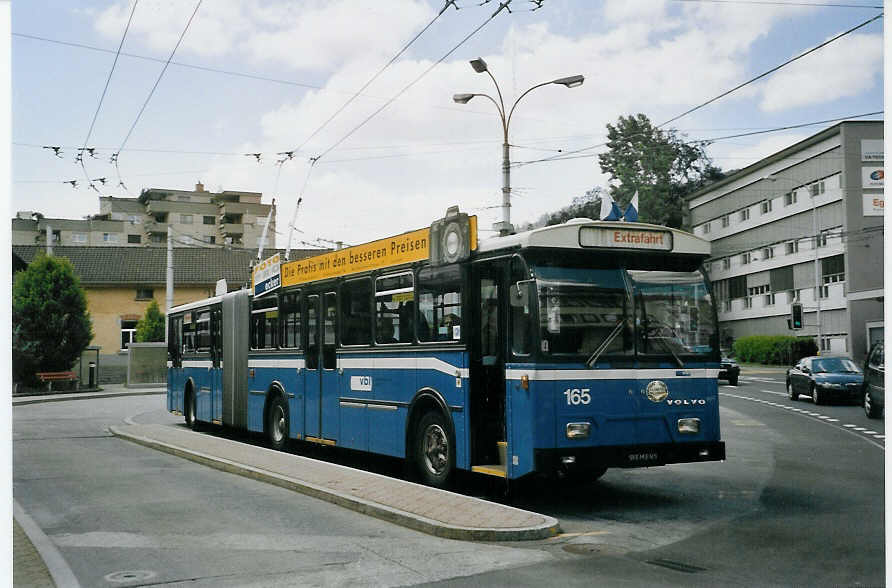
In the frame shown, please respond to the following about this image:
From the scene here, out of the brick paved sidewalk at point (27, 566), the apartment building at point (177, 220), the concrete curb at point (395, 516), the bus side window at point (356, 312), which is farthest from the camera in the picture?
the apartment building at point (177, 220)

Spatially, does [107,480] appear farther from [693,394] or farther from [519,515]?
[693,394]

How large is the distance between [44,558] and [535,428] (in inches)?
178

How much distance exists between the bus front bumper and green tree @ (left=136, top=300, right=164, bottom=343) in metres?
45.7

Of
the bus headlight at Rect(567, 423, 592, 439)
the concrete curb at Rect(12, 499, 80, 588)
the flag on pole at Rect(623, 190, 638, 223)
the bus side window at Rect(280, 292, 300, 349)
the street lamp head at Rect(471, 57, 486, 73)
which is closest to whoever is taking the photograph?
the concrete curb at Rect(12, 499, 80, 588)

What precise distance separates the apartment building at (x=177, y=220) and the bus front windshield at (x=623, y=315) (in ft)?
245

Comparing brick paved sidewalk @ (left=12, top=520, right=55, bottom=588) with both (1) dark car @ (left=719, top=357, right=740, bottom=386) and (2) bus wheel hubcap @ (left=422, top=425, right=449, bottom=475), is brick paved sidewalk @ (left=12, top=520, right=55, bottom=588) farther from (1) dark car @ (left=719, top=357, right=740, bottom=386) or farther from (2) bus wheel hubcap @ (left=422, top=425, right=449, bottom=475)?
(1) dark car @ (left=719, top=357, right=740, bottom=386)

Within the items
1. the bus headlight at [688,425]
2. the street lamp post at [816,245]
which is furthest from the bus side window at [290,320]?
the street lamp post at [816,245]

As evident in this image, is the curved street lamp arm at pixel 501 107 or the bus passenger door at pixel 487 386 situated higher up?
the curved street lamp arm at pixel 501 107

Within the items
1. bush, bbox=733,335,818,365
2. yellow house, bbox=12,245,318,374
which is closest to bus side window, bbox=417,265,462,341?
bush, bbox=733,335,818,365

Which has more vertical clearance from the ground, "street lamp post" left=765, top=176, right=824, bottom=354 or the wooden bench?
"street lamp post" left=765, top=176, right=824, bottom=354

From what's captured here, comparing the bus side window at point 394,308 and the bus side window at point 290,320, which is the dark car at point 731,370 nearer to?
the bus side window at point 290,320

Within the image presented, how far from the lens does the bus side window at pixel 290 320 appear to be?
15.5 meters

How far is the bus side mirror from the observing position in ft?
32.4

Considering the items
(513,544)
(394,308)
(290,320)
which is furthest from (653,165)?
(513,544)
